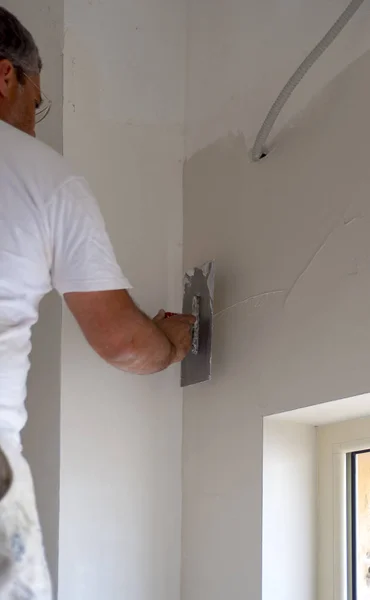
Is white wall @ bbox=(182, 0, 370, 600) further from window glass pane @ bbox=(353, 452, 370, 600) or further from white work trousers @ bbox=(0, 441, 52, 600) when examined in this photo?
white work trousers @ bbox=(0, 441, 52, 600)

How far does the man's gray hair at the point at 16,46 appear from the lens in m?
1.10

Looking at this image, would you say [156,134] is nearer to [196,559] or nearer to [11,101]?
[11,101]

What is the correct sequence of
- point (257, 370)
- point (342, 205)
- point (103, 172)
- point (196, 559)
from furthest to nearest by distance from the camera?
point (103, 172), point (196, 559), point (257, 370), point (342, 205)

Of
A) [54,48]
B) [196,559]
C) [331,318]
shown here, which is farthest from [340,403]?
[54,48]

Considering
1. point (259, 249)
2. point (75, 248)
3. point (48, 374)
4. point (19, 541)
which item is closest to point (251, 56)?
point (259, 249)

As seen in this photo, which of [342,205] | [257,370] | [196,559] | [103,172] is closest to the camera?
[342,205]

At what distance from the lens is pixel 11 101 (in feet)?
3.69

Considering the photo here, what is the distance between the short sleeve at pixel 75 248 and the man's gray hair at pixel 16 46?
0.24 metres

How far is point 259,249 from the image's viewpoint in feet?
4.23

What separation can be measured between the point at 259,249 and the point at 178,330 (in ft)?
0.64

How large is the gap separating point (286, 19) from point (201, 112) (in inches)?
12.2

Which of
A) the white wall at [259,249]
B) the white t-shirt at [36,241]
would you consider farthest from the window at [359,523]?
the white t-shirt at [36,241]

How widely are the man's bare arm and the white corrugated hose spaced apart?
361mm

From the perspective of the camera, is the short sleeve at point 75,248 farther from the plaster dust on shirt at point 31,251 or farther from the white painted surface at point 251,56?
the white painted surface at point 251,56
